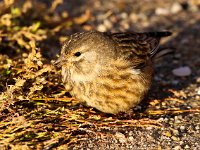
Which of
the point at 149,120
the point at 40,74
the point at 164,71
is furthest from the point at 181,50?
the point at 40,74

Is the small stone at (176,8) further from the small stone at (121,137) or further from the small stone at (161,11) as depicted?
the small stone at (121,137)

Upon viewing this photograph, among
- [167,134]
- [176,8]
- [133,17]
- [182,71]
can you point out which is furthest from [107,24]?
[167,134]

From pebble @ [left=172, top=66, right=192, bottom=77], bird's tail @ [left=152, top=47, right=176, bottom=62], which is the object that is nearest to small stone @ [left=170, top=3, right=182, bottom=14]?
bird's tail @ [left=152, top=47, right=176, bottom=62]

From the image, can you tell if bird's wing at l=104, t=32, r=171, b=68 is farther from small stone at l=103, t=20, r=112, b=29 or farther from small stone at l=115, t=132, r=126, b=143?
small stone at l=103, t=20, r=112, b=29

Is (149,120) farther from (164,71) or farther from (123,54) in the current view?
(164,71)

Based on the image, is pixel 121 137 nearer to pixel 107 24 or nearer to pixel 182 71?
pixel 182 71

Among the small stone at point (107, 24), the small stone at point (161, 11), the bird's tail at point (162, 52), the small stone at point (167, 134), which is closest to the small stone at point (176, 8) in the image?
the small stone at point (161, 11)
